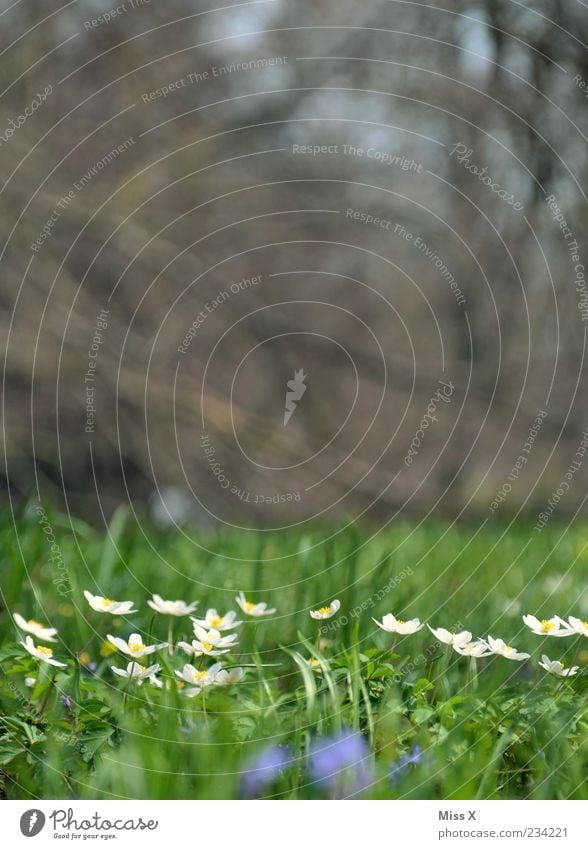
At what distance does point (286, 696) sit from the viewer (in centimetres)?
120

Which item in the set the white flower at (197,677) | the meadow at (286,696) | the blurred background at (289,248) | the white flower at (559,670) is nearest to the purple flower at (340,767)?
the meadow at (286,696)

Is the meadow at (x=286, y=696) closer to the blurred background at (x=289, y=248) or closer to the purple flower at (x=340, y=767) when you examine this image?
the purple flower at (x=340, y=767)

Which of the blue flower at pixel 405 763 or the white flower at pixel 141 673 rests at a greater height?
the white flower at pixel 141 673

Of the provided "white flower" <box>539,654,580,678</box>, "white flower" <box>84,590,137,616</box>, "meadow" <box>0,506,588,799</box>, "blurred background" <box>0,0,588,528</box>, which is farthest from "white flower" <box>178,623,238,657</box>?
"blurred background" <box>0,0,588,528</box>

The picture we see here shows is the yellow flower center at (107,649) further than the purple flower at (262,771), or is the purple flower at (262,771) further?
the yellow flower center at (107,649)

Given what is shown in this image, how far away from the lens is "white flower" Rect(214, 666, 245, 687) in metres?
1.20

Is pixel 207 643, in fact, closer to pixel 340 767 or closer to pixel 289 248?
pixel 340 767

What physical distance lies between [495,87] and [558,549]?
1.61 metres

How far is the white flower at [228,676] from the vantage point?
3.94ft

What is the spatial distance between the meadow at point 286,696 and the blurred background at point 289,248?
3.97 ft

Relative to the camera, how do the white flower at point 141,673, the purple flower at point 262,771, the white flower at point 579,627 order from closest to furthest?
the purple flower at point 262,771
the white flower at point 141,673
the white flower at point 579,627

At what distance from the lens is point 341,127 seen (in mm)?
3408

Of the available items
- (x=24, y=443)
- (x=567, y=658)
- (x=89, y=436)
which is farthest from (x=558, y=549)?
(x=24, y=443)
